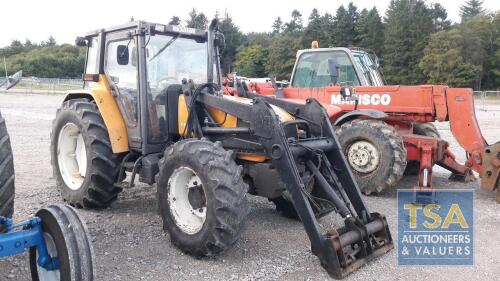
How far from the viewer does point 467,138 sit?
7023mm

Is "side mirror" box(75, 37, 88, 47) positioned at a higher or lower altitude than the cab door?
higher

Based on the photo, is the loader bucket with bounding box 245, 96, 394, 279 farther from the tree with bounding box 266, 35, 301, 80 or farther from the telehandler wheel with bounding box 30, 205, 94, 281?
the tree with bounding box 266, 35, 301, 80

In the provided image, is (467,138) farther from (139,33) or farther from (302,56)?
(139,33)

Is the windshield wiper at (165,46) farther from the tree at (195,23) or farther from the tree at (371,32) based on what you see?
the tree at (371,32)

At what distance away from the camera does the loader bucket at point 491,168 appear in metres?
6.51

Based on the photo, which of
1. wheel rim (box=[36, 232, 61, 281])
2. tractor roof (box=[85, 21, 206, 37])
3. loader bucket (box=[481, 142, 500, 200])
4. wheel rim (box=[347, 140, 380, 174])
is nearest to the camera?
wheel rim (box=[36, 232, 61, 281])

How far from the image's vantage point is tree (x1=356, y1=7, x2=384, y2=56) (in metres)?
57.1

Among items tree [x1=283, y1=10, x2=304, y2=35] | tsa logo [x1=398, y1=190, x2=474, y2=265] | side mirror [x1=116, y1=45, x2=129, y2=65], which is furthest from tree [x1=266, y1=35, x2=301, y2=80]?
side mirror [x1=116, y1=45, x2=129, y2=65]

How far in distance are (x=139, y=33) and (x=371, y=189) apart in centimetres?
396

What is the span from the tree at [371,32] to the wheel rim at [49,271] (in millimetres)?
56732

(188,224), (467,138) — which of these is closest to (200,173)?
(188,224)

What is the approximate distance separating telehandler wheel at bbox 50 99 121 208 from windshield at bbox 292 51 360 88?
4.17 metres

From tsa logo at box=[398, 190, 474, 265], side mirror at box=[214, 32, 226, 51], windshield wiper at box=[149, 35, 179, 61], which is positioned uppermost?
side mirror at box=[214, 32, 226, 51]

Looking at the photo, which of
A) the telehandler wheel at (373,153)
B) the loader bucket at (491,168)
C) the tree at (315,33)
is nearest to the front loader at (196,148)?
the telehandler wheel at (373,153)
